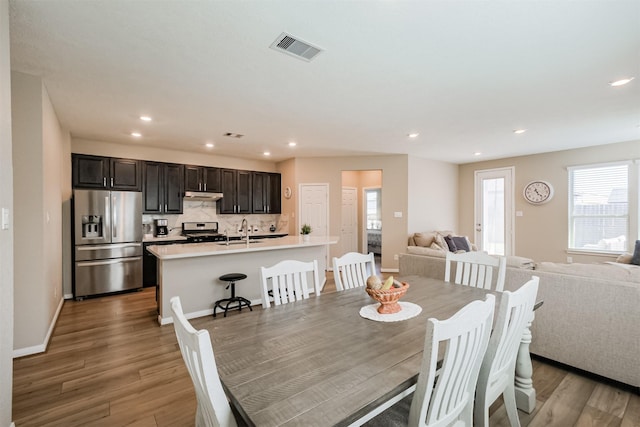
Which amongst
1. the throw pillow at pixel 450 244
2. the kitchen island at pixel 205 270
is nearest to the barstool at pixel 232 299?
the kitchen island at pixel 205 270

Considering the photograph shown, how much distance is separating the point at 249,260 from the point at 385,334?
2970 millimetres

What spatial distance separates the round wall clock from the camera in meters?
6.12

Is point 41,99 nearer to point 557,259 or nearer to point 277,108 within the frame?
point 277,108

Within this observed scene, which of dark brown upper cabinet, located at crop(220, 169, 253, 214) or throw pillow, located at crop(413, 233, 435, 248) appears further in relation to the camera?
dark brown upper cabinet, located at crop(220, 169, 253, 214)

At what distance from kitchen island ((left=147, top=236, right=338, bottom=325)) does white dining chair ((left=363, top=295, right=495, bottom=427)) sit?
8.09 feet

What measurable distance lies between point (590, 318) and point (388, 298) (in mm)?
1780

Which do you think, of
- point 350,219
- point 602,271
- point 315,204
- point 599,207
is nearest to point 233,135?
point 315,204

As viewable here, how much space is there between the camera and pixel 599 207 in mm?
5582

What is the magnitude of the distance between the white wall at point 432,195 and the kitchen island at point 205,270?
3.00m

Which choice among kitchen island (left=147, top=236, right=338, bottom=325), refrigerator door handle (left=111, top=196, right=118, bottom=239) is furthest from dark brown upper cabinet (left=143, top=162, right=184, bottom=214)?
kitchen island (left=147, top=236, right=338, bottom=325)

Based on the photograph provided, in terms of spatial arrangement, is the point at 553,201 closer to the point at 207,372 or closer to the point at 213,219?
the point at 213,219

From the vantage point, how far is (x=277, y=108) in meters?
3.54

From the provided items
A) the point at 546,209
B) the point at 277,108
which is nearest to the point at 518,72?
the point at 277,108

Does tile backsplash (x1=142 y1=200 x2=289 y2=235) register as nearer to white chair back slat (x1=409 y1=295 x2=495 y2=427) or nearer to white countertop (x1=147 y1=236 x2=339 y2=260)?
white countertop (x1=147 y1=236 x2=339 y2=260)
